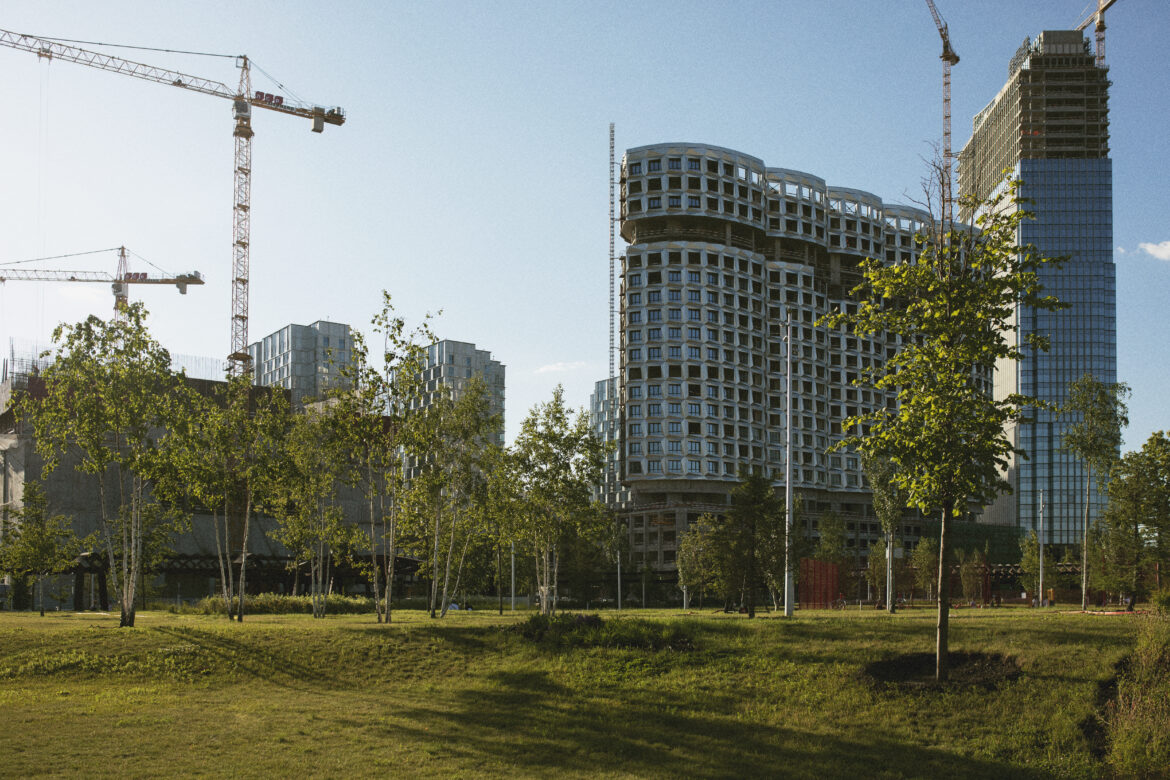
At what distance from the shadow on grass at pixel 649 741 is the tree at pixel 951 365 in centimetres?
423

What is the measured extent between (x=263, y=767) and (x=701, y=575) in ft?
220

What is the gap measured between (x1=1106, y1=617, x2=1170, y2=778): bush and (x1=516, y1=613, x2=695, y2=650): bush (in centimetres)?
1124

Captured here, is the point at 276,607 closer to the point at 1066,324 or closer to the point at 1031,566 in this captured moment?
the point at 1031,566

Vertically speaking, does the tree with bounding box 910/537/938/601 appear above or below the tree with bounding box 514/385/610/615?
below

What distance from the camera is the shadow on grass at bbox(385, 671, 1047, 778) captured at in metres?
17.8

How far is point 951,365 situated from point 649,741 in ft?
35.1

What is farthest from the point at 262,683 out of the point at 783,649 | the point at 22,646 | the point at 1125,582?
the point at 1125,582

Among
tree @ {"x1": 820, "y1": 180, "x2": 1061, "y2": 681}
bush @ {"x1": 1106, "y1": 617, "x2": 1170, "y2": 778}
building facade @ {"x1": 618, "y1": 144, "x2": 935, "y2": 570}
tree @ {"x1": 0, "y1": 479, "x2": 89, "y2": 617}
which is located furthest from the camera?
building facade @ {"x1": 618, "y1": 144, "x2": 935, "y2": 570}

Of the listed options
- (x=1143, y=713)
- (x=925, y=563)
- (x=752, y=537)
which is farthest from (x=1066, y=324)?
(x=1143, y=713)

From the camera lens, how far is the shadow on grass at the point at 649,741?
17.8 m

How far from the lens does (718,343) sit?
138875mm

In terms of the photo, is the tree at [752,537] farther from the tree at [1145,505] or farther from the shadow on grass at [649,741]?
the shadow on grass at [649,741]

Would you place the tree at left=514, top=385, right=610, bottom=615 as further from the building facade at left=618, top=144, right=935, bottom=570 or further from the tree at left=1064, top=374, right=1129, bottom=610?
the building facade at left=618, top=144, right=935, bottom=570

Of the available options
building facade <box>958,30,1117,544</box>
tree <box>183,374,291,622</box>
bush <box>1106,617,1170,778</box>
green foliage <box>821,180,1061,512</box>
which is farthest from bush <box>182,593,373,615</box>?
building facade <box>958,30,1117,544</box>
